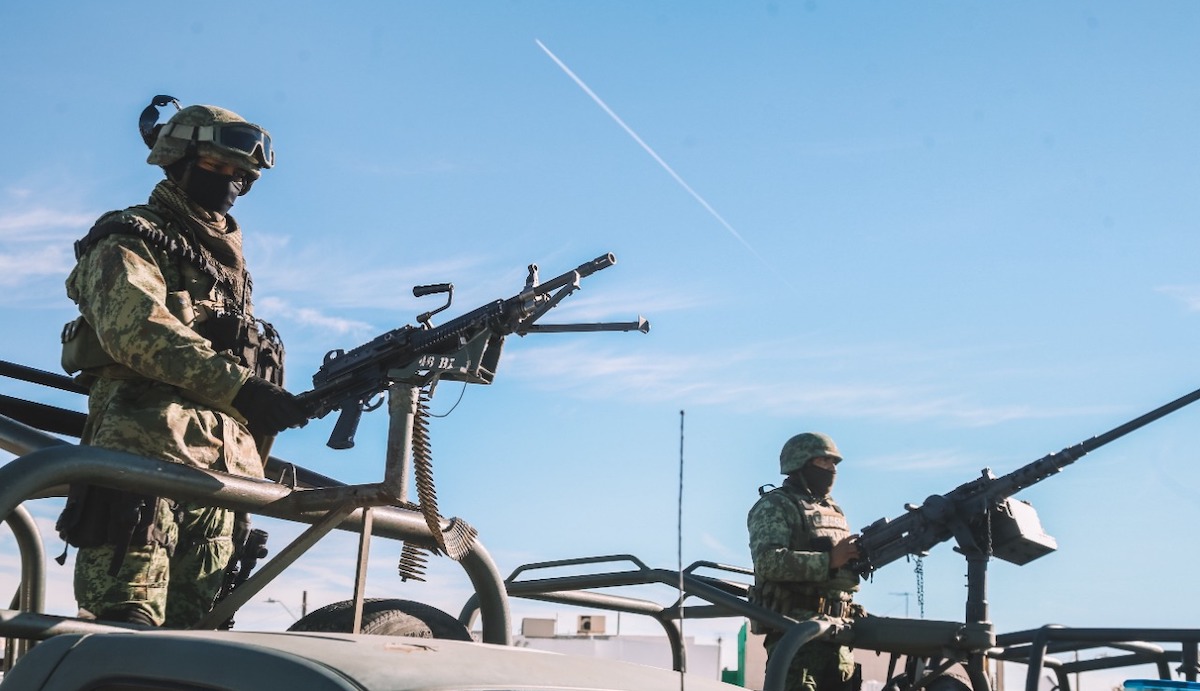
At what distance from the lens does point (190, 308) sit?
11.1ft

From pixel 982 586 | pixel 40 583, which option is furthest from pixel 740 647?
pixel 40 583

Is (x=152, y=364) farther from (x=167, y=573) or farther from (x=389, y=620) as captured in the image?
(x=389, y=620)

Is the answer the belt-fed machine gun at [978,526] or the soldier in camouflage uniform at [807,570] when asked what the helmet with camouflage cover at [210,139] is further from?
the belt-fed machine gun at [978,526]

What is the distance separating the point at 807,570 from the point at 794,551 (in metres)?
0.16

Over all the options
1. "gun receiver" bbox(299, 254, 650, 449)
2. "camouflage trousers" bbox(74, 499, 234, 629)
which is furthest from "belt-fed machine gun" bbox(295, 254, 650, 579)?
"camouflage trousers" bbox(74, 499, 234, 629)

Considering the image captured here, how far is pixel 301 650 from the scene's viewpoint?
185cm

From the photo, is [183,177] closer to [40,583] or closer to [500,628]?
[40,583]

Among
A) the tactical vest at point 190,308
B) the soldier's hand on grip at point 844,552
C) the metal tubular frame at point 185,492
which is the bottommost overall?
the metal tubular frame at point 185,492

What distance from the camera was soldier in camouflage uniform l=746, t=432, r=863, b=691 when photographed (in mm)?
6711

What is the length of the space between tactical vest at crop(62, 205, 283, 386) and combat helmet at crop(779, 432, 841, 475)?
4619mm

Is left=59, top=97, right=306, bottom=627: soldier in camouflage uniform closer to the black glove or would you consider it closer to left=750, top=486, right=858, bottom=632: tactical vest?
the black glove

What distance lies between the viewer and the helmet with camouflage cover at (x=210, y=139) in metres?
3.54

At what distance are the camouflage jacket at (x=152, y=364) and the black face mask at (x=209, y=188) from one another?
12 cm

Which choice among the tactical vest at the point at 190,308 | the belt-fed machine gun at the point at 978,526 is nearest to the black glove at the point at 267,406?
the tactical vest at the point at 190,308
